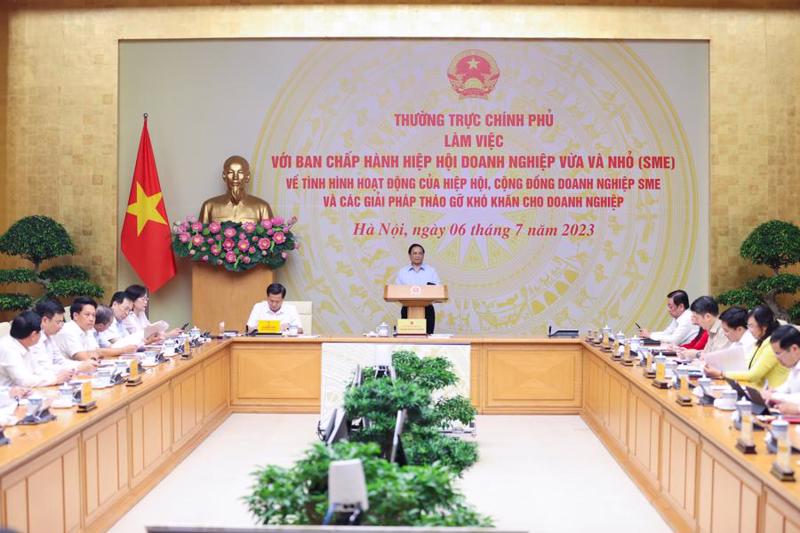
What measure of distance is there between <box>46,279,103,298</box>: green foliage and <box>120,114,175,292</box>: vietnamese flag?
552 millimetres

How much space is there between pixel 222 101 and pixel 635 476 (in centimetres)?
666

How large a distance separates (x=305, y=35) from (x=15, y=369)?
6209mm

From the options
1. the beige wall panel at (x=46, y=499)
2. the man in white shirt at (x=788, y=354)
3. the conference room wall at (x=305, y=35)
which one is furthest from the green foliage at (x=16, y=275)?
the man in white shirt at (x=788, y=354)

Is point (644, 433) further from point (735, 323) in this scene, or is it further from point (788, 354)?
point (788, 354)

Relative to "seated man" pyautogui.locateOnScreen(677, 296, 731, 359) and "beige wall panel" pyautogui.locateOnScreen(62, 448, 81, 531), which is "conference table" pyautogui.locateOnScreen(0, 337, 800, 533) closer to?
"beige wall panel" pyautogui.locateOnScreen(62, 448, 81, 531)

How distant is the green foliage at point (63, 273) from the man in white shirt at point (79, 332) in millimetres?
3305

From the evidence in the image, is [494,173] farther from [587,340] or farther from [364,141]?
[587,340]

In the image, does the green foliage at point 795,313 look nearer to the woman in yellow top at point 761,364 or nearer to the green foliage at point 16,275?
the woman in yellow top at point 761,364

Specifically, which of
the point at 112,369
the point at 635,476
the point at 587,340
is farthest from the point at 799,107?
the point at 112,369

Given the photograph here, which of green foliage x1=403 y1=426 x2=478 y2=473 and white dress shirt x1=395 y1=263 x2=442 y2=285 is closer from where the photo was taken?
green foliage x1=403 y1=426 x2=478 y2=473

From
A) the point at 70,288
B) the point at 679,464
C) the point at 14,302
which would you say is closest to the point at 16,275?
the point at 14,302

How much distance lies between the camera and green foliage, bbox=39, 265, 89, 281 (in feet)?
32.7

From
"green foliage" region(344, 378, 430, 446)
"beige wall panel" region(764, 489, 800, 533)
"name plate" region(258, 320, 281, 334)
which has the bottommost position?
"beige wall panel" region(764, 489, 800, 533)

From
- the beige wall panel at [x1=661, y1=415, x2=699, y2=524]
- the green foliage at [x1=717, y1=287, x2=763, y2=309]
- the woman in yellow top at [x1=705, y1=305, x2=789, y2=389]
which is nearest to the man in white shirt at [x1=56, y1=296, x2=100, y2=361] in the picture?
the beige wall panel at [x1=661, y1=415, x2=699, y2=524]
